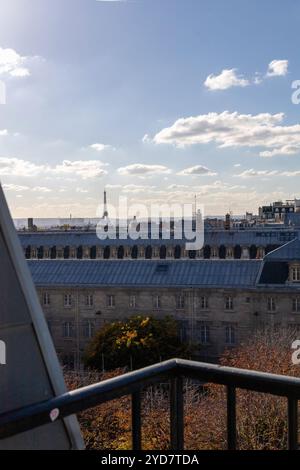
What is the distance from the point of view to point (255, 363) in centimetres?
2253

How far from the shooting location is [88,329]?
41.4 metres

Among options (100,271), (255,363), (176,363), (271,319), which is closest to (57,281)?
(100,271)

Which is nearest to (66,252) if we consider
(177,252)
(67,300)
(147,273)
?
(67,300)

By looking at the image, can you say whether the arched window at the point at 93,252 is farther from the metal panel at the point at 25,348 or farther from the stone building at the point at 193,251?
the metal panel at the point at 25,348

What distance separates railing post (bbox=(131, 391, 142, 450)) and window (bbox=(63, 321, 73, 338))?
1552 inches

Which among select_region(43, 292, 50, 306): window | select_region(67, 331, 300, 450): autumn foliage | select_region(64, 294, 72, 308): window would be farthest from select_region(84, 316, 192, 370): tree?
select_region(43, 292, 50, 306): window

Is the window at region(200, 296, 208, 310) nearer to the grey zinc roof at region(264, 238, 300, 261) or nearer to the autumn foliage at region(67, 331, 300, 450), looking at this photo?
the grey zinc roof at region(264, 238, 300, 261)

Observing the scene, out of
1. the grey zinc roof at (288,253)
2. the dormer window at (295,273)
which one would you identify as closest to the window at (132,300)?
the grey zinc roof at (288,253)

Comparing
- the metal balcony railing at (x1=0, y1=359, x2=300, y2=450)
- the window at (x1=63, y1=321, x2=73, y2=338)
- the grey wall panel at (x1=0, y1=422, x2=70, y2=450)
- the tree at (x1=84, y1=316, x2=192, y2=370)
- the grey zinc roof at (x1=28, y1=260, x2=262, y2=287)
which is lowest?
the window at (x1=63, y1=321, x2=73, y2=338)

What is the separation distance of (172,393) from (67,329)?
3968cm

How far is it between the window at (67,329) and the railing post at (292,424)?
39739 mm

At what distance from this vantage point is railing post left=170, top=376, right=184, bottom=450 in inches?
120
